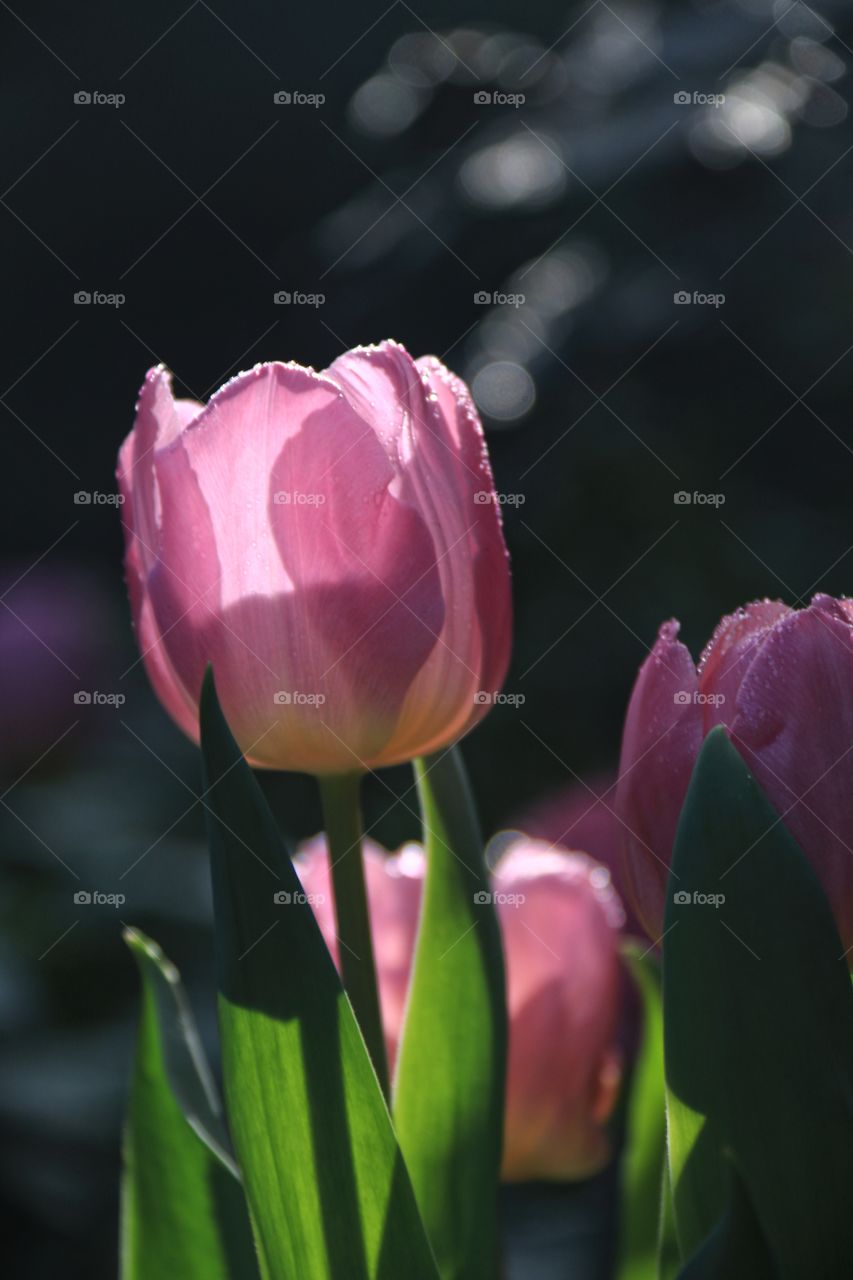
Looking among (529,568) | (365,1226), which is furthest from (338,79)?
(365,1226)

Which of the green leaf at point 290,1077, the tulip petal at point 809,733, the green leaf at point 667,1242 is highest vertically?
the tulip petal at point 809,733

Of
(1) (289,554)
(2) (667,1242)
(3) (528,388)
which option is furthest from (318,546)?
(3) (528,388)

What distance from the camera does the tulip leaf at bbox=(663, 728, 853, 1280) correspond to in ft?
1.19

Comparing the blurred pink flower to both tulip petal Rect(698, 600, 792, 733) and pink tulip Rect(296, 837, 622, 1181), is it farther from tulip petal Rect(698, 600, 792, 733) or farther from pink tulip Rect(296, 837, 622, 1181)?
tulip petal Rect(698, 600, 792, 733)

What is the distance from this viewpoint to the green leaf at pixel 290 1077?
0.38 metres

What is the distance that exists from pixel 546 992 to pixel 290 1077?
0.25 metres

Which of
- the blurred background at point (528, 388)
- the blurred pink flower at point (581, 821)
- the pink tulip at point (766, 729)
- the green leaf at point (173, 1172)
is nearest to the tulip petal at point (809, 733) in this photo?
the pink tulip at point (766, 729)

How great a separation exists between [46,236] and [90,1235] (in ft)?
3.57

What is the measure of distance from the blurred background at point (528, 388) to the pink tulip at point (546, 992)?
0.47 ft

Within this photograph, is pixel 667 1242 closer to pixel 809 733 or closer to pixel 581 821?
pixel 809 733

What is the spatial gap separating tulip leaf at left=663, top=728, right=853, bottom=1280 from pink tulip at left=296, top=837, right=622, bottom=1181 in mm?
237

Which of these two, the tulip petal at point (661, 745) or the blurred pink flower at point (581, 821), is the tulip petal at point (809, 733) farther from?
the blurred pink flower at point (581, 821)

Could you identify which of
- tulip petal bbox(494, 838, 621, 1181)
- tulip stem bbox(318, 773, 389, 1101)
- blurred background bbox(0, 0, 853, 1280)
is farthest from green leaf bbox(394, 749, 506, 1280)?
blurred background bbox(0, 0, 853, 1280)

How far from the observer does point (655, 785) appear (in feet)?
1.31
